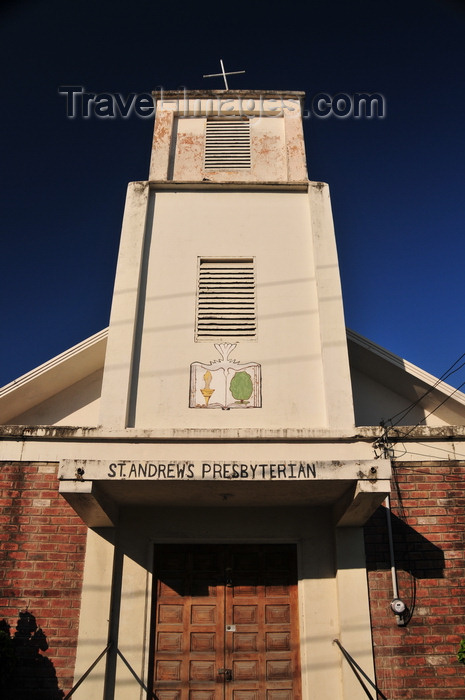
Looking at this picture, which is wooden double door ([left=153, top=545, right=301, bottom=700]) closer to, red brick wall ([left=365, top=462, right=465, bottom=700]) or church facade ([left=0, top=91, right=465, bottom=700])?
church facade ([left=0, top=91, right=465, bottom=700])

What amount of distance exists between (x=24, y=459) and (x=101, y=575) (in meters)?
1.81

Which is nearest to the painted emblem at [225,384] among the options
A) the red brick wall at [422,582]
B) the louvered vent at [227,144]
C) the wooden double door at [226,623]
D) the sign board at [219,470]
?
the sign board at [219,470]

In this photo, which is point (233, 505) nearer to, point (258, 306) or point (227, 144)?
point (258, 306)

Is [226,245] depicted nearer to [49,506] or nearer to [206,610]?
[49,506]

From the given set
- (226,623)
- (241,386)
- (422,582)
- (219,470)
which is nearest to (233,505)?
(219,470)

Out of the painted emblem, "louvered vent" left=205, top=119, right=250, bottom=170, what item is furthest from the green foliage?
"louvered vent" left=205, top=119, right=250, bottom=170

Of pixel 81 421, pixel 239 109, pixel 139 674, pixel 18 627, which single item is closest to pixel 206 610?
pixel 139 674

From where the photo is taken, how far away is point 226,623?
7176 millimetres

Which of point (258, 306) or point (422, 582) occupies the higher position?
point (258, 306)

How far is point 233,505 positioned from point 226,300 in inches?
113

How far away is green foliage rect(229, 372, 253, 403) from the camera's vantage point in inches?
295

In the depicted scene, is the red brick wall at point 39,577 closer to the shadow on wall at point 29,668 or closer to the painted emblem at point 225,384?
the shadow on wall at point 29,668

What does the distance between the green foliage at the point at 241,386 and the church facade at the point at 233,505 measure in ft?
0.10

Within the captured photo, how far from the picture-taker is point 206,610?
7238 millimetres
